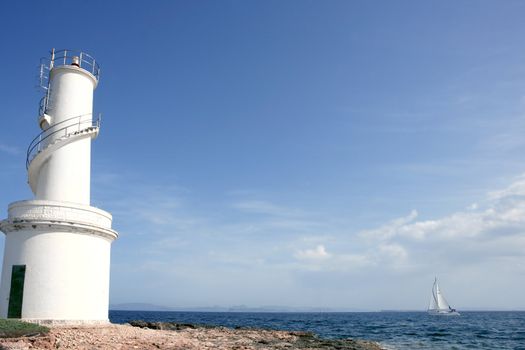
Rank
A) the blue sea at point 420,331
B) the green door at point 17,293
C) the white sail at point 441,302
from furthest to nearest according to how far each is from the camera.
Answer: the white sail at point 441,302
the blue sea at point 420,331
the green door at point 17,293

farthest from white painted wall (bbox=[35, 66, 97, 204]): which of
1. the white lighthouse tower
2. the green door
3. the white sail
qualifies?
the white sail

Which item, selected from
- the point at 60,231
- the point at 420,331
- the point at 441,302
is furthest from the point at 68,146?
the point at 441,302

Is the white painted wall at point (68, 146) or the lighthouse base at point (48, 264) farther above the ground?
the white painted wall at point (68, 146)

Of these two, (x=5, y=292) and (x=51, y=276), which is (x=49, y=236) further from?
(x=5, y=292)

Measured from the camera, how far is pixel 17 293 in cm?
2062

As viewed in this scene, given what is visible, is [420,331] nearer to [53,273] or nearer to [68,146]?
[53,273]

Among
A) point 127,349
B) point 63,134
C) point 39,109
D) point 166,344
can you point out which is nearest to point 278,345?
point 166,344

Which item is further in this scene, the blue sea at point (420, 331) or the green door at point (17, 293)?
the blue sea at point (420, 331)

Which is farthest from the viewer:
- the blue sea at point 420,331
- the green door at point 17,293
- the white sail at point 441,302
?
the white sail at point 441,302

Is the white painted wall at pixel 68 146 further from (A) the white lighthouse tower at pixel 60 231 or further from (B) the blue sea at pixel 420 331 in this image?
(B) the blue sea at pixel 420 331

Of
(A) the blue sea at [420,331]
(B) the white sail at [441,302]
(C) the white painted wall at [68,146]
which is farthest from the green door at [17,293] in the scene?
(B) the white sail at [441,302]

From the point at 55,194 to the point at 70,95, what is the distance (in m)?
5.49

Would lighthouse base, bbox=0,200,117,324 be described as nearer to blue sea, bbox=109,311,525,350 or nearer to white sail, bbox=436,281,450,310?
blue sea, bbox=109,311,525,350

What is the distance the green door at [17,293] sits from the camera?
811 inches
